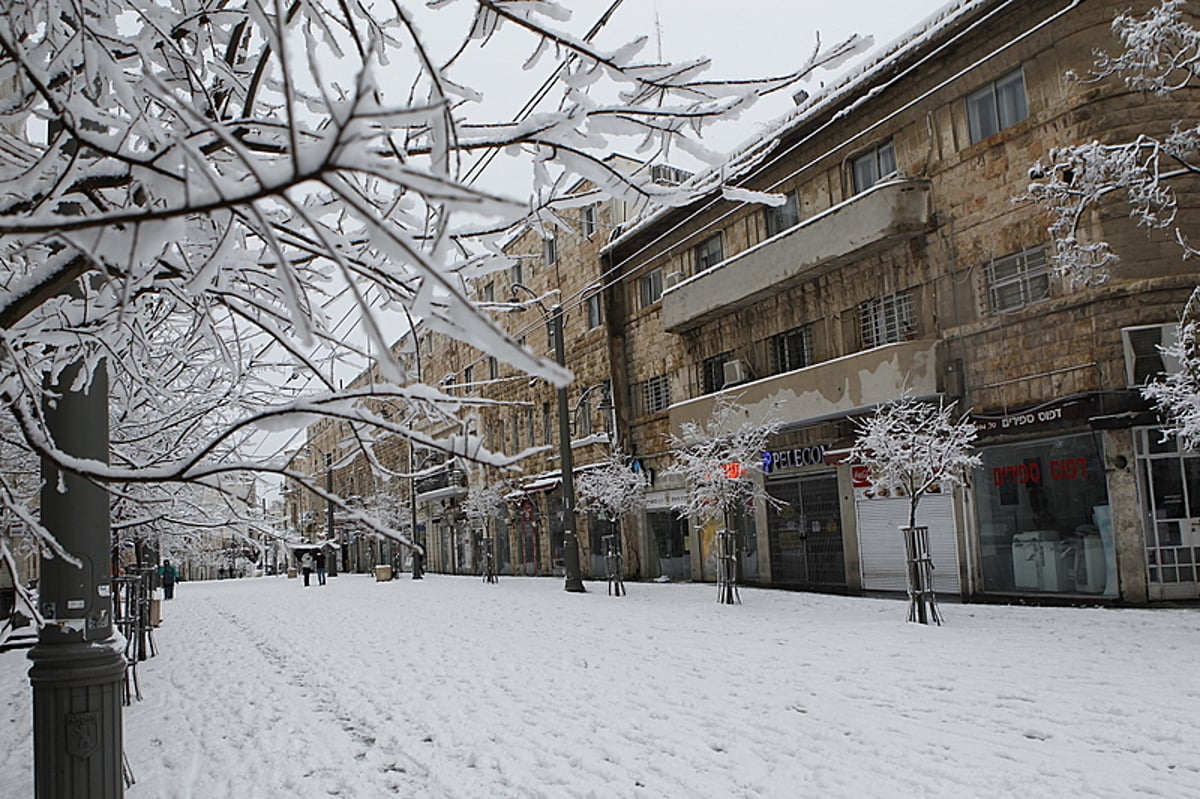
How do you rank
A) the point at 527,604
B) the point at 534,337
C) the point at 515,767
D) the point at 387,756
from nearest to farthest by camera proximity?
the point at 515,767
the point at 387,756
the point at 527,604
the point at 534,337

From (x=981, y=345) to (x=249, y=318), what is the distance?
16.9 meters

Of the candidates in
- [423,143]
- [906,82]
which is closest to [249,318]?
[423,143]

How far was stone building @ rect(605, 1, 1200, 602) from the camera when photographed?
1588 cm

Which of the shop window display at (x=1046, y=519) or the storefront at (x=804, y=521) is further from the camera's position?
the storefront at (x=804, y=521)

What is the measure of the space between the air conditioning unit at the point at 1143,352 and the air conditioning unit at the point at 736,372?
10553 millimetres

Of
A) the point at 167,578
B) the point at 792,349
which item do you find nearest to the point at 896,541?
the point at 792,349

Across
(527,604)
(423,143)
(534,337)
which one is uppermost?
(534,337)

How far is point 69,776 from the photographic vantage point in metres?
5.06

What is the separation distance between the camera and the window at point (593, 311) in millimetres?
34150

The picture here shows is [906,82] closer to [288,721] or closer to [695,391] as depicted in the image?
[695,391]

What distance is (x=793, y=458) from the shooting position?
23922 millimetres

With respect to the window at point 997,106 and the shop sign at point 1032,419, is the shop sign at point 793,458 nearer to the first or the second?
the shop sign at point 1032,419

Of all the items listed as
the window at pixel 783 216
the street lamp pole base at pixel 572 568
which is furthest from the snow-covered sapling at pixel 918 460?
the street lamp pole base at pixel 572 568

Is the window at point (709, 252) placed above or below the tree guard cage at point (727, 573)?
above
